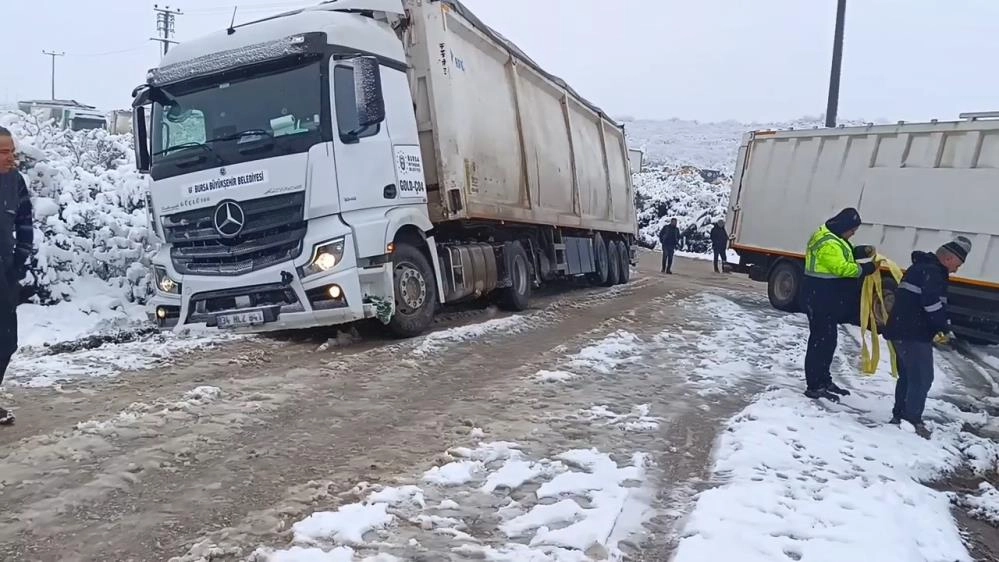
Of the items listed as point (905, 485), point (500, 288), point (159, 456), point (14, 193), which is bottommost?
point (905, 485)

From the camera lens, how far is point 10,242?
443 centimetres

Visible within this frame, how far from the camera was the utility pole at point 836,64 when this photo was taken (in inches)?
771

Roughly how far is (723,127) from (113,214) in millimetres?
97148

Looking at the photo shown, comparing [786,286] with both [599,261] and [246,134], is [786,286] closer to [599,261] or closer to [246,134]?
[599,261]

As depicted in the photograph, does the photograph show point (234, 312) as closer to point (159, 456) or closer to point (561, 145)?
point (159, 456)

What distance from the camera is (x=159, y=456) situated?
4.08m

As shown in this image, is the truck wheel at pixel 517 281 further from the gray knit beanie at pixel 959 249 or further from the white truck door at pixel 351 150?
the gray knit beanie at pixel 959 249

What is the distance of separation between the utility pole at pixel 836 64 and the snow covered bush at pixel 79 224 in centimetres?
1715

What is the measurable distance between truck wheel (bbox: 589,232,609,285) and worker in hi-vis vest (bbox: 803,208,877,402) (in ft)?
30.2

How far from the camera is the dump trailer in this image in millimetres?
10594

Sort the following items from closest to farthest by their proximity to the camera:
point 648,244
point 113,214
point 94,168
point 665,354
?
point 665,354, point 113,214, point 94,168, point 648,244

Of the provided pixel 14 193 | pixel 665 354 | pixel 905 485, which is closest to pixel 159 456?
pixel 14 193

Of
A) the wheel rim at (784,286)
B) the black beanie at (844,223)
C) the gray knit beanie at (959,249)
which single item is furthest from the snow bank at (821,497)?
the wheel rim at (784,286)

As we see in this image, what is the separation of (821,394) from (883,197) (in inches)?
280
